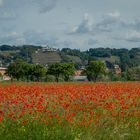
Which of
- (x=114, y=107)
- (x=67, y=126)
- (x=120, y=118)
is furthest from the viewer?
(x=114, y=107)

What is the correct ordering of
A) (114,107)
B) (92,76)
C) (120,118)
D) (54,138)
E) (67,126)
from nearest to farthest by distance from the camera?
(54,138) → (67,126) → (120,118) → (114,107) → (92,76)

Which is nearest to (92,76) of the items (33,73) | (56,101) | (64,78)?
(64,78)

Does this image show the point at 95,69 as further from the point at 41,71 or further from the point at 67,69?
the point at 41,71

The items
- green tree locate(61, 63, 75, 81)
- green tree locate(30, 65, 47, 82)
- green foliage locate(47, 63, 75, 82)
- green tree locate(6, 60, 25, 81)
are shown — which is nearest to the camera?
green tree locate(61, 63, 75, 81)

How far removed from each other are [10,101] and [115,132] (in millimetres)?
4798

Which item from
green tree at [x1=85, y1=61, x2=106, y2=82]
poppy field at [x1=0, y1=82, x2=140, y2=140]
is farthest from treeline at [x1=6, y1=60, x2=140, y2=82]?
poppy field at [x1=0, y1=82, x2=140, y2=140]

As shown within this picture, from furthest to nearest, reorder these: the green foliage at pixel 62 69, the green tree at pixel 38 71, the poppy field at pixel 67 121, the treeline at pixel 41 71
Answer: the green tree at pixel 38 71 → the treeline at pixel 41 71 → the green foliage at pixel 62 69 → the poppy field at pixel 67 121

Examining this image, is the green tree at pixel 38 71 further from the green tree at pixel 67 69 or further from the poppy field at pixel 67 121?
the poppy field at pixel 67 121

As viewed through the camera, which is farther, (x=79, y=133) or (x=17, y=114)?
(x=17, y=114)

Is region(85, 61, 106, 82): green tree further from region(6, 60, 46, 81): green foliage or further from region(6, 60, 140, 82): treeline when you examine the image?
region(6, 60, 46, 81): green foliage

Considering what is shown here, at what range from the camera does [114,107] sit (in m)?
14.8

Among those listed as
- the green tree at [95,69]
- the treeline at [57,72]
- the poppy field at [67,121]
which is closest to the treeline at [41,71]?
the treeline at [57,72]

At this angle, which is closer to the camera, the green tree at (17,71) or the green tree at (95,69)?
the green tree at (95,69)

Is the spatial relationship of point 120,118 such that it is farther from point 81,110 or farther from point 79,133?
point 79,133
